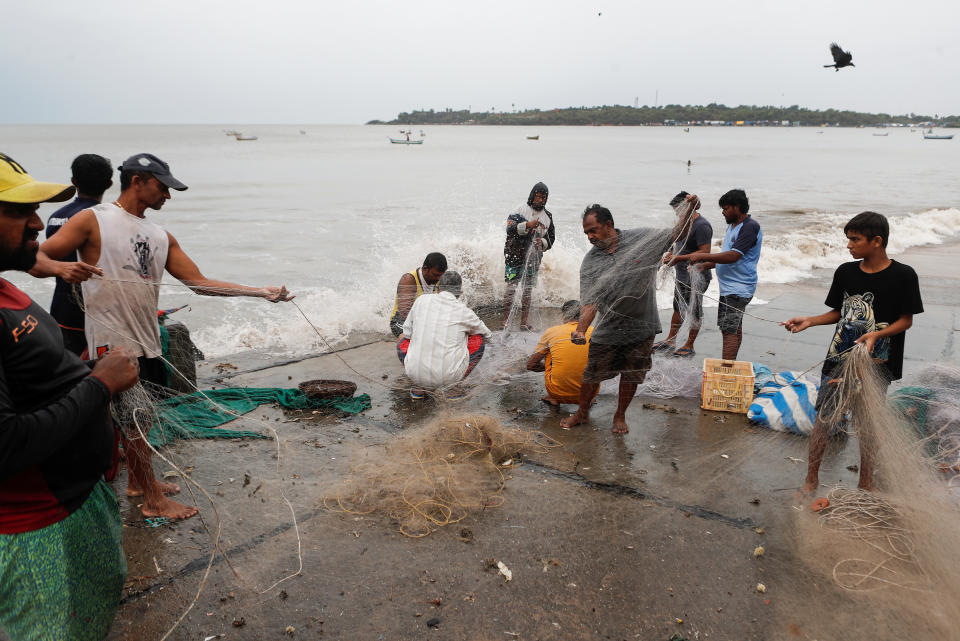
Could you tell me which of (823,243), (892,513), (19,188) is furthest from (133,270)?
(823,243)

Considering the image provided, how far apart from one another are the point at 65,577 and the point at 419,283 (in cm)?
408

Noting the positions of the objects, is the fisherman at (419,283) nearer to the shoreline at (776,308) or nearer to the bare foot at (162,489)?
the shoreline at (776,308)

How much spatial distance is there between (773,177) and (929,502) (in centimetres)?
4320

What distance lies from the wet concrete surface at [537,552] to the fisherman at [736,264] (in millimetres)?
1227

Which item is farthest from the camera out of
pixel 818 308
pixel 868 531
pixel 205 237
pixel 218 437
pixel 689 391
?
pixel 205 237

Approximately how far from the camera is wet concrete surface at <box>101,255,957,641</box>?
2729mm

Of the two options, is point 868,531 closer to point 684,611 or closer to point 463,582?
point 684,611

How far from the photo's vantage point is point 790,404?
15.8 feet

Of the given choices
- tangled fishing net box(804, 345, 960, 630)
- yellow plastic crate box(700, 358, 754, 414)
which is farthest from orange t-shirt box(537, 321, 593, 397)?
tangled fishing net box(804, 345, 960, 630)

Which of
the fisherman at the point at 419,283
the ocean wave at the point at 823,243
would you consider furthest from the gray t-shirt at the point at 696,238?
the ocean wave at the point at 823,243

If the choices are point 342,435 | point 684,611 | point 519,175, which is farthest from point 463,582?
point 519,175

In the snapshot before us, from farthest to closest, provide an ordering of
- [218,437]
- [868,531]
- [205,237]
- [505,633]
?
[205,237], [218,437], [868,531], [505,633]

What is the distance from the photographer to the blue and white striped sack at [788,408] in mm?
4707

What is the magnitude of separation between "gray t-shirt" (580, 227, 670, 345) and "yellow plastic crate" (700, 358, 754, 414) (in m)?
0.94
